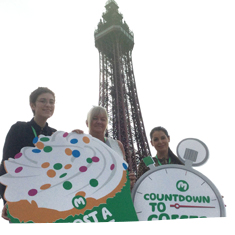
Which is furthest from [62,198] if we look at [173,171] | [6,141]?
[173,171]

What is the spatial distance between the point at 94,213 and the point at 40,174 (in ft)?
1.18

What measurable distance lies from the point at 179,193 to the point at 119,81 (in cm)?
2058

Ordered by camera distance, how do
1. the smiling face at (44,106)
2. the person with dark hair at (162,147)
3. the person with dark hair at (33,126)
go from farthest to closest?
the person with dark hair at (162,147)
the smiling face at (44,106)
the person with dark hair at (33,126)

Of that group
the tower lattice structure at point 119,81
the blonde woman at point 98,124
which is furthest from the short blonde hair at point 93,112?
the tower lattice structure at point 119,81

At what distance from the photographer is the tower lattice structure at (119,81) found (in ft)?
64.9

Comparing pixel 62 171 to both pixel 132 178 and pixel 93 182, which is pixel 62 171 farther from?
pixel 132 178

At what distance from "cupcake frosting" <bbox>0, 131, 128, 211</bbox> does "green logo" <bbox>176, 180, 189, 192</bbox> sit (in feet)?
1.05

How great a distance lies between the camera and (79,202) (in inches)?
44.6

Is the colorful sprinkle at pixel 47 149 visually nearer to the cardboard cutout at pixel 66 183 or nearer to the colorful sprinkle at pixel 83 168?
the cardboard cutout at pixel 66 183

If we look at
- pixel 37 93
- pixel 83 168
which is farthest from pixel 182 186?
pixel 37 93

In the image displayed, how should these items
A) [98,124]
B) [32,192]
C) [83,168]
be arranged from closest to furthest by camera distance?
[32,192] → [83,168] → [98,124]

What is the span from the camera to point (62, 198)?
1128mm

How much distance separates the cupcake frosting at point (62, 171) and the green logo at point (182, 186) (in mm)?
320

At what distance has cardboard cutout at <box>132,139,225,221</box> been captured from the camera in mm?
1173
